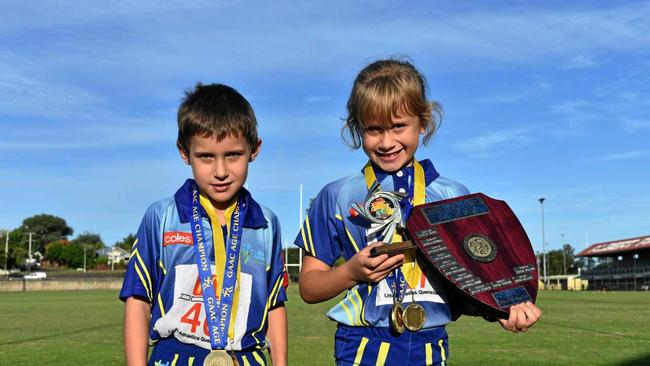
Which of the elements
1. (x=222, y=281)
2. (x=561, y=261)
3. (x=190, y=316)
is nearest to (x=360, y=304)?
(x=222, y=281)

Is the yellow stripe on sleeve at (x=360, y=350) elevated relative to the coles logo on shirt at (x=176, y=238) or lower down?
lower down

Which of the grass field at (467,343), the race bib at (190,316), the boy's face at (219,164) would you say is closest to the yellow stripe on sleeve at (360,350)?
the race bib at (190,316)

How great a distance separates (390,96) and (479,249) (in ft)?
2.22

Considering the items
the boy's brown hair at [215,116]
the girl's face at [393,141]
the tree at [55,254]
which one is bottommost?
the girl's face at [393,141]

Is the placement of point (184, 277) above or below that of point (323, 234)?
below

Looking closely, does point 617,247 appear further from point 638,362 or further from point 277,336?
point 277,336

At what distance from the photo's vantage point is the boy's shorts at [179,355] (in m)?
2.94

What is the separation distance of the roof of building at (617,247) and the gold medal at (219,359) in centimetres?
8098

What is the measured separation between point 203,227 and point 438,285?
0.99 metres

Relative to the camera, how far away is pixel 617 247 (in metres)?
84.6

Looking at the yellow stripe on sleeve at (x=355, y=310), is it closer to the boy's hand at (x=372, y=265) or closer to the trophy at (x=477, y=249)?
the boy's hand at (x=372, y=265)

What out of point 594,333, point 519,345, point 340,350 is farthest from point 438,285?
point 594,333

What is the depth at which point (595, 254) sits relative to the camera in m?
87.6

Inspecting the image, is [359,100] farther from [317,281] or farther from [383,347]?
[383,347]
